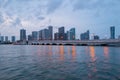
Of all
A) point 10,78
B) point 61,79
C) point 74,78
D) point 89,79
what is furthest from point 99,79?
point 10,78

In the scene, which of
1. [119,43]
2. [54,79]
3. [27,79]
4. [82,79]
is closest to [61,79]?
[54,79]

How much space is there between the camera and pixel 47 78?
17.2 m

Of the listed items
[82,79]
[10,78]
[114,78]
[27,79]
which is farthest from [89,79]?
[10,78]

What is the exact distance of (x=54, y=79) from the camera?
16703 mm

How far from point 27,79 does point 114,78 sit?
845cm

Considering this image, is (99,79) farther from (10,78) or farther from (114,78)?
(10,78)

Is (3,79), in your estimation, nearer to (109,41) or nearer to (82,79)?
(82,79)

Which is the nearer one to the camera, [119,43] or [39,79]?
[39,79]

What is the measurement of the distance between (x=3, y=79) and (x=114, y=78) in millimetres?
10722

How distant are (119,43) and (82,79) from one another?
159 metres

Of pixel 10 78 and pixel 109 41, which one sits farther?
pixel 109 41

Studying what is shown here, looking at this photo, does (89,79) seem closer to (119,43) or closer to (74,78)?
(74,78)

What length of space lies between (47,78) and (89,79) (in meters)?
4.06

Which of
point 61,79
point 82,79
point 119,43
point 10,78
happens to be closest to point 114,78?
A: point 82,79
